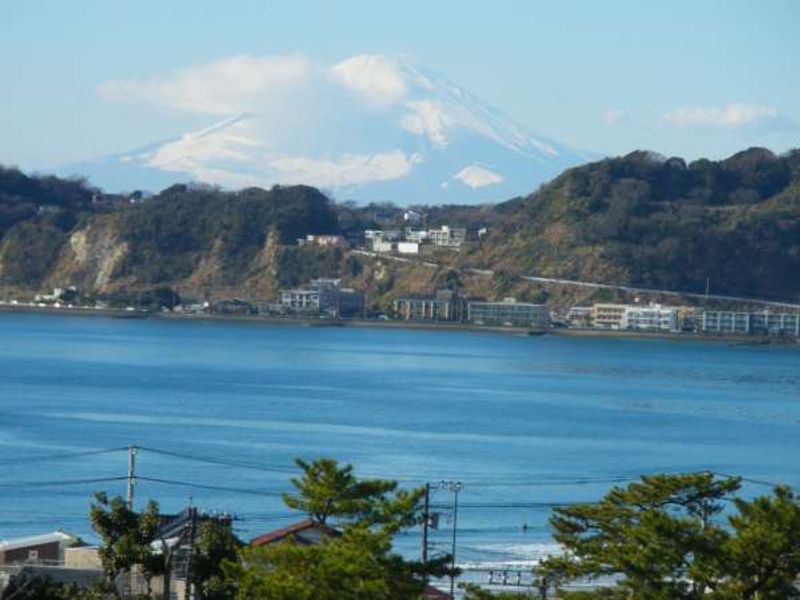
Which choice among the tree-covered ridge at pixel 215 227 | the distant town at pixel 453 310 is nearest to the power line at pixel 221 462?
the distant town at pixel 453 310

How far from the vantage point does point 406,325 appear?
77625 millimetres

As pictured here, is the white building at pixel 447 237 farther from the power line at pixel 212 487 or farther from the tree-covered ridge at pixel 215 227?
the power line at pixel 212 487

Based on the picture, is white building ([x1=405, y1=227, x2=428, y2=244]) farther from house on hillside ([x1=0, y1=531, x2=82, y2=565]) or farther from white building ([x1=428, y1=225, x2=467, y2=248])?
house on hillside ([x1=0, y1=531, x2=82, y2=565])

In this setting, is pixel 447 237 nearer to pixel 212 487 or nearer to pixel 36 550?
pixel 212 487

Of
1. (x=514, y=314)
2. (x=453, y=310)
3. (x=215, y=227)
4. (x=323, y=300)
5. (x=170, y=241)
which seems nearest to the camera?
(x=514, y=314)

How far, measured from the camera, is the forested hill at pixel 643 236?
7769 centimetres

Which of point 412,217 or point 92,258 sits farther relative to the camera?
point 412,217

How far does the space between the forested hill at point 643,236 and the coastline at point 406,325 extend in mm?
3939

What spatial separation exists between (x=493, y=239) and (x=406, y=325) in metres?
6.46

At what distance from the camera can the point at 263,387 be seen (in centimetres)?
3959

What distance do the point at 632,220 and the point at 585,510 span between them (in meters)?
68.4

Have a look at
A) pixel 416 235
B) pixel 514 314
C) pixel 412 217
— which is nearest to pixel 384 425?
pixel 514 314

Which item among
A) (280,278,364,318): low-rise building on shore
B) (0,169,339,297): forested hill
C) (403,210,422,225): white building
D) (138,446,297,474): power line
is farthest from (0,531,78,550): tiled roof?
(403,210,422,225): white building

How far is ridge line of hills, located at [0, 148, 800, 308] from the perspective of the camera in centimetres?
7844
